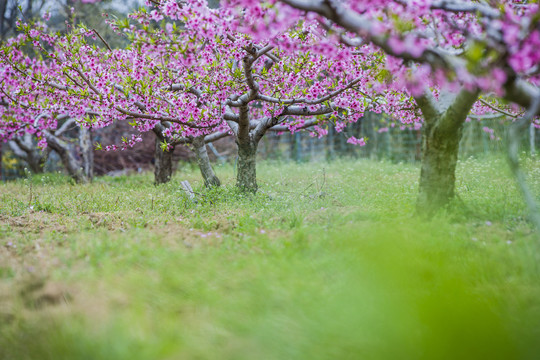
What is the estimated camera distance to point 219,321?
2.71 meters

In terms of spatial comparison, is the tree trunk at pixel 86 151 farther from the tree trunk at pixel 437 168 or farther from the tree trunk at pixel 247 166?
the tree trunk at pixel 437 168

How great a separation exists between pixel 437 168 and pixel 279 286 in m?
2.79

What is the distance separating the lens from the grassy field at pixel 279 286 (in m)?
2.47

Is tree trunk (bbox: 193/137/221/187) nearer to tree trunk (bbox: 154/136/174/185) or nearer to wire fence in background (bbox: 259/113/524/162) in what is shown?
tree trunk (bbox: 154/136/174/185)

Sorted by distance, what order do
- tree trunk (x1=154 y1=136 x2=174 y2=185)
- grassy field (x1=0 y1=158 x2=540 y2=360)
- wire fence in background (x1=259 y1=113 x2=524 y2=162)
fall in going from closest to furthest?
grassy field (x1=0 y1=158 x2=540 y2=360)
tree trunk (x1=154 y1=136 x2=174 y2=185)
wire fence in background (x1=259 y1=113 x2=524 y2=162)

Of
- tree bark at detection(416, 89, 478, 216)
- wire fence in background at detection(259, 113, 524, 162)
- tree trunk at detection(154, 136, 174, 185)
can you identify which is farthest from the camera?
wire fence in background at detection(259, 113, 524, 162)

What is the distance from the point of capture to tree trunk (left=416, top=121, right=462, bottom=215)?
4801 millimetres

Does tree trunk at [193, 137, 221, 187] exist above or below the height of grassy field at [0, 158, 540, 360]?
above

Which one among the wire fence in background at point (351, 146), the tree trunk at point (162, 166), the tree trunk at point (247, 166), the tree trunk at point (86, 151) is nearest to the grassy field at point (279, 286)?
the tree trunk at point (247, 166)

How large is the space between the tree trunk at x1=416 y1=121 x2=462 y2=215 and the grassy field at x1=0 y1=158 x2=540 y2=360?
25 cm

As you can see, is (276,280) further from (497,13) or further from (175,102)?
(175,102)

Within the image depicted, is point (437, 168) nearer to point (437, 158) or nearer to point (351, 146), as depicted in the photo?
point (437, 158)

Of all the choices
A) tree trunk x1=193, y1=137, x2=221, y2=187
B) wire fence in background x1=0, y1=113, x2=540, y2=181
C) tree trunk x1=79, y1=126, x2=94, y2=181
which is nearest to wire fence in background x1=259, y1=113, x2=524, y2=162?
wire fence in background x1=0, y1=113, x2=540, y2=181

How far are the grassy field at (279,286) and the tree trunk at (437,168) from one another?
25cm
